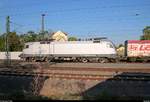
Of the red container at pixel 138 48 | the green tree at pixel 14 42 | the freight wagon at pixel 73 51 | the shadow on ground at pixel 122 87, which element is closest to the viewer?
the shadow on ground at pixel 122 87

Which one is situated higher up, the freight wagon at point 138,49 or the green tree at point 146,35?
the green tree at point 146,35

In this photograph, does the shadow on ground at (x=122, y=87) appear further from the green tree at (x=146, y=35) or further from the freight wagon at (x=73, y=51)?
the green tree at (x=146, y=35)

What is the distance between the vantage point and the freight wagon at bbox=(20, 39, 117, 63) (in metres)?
43.1

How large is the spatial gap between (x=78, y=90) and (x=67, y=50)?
2825 centimetres

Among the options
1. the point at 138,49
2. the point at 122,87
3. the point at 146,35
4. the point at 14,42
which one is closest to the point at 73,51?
the point at 138,49

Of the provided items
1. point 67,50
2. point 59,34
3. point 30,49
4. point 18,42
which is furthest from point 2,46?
point 67,50

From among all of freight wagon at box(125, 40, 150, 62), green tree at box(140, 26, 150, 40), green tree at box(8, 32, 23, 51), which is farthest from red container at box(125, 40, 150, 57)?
green tree at box(140, 26, 150, 40)

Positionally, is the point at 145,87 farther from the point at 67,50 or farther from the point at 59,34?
the point at 59,34

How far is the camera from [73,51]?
44.3m

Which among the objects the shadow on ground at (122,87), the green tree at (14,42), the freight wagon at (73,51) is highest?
the green tree at (14,42)

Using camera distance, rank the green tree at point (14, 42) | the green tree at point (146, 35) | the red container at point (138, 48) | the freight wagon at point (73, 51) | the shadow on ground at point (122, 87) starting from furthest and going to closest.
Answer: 1. the green tree at point (146, 35)
2. the green tree at point (14, 42)
3. the red container at point (138, 48)
4. the freight wagon at point (73, 51)
5. the shadow on ground at point (122, 87)

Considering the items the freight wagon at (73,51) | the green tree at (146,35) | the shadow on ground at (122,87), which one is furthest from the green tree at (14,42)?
the shadow on ground at (122,87)

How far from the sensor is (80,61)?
45.3 metres

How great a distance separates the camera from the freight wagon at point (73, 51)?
43.1 metres
